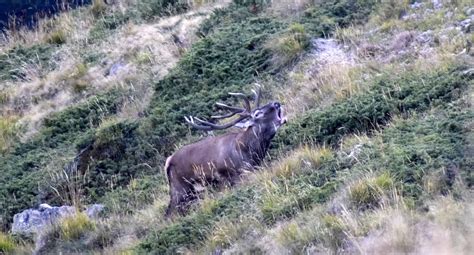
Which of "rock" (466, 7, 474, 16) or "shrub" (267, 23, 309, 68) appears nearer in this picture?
"rock" (466, 7, 474, 16)

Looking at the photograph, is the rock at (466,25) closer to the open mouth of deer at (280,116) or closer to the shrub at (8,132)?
the open mouth of deer at (280,116)

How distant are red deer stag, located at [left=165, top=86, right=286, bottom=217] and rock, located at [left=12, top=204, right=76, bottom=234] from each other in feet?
4.96

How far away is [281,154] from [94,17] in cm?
883

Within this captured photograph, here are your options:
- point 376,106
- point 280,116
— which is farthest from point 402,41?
point 280,116

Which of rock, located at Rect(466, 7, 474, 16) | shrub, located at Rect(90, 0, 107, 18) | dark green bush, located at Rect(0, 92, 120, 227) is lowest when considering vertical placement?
dark green bush, located at Rect(0, 92, 120, 227)

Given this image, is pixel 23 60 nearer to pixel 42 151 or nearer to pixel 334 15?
pixel 42 151

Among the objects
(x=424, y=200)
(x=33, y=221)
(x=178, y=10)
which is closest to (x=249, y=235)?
(x=424, y=200)

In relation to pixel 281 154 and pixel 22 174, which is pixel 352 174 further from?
pixel 22 174

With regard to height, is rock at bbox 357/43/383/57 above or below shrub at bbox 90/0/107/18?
below

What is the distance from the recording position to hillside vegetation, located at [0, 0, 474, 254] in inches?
386

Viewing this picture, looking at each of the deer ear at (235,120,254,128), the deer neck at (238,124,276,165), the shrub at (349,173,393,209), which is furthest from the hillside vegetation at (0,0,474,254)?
the deer ear at (235,120,254,128)

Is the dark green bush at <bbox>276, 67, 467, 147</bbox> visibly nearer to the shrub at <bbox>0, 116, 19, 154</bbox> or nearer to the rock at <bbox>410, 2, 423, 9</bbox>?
the rock at <bbox>410, 2, 423, 9</bbox>

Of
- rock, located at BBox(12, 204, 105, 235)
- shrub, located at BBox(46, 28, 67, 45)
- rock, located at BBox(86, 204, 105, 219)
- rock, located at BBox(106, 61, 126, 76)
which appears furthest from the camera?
shrub, located at BBox(46, 28, 67, 45)

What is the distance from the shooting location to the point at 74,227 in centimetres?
1263
